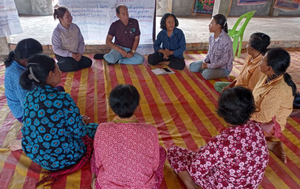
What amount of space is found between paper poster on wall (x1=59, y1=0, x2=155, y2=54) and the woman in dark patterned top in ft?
9.09

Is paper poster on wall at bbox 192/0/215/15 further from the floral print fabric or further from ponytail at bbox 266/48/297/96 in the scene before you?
the floral print fabric

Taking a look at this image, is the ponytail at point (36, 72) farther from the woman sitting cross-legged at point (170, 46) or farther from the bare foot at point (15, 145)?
the woman sitting cross-legged at point (170, 46)

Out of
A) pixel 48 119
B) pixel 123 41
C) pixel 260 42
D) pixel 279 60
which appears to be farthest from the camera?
pixel 123 41

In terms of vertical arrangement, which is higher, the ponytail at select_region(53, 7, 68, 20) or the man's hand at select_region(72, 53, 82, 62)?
the ponytail at select_region(53, 7, 68, 20)

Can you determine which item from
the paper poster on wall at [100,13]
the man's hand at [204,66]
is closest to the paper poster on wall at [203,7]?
the paper poster on wall at [100,13]

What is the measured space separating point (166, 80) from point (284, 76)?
1612 mm

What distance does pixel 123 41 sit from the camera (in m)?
3.59

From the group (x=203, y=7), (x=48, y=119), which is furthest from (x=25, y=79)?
(x=203, y=7)

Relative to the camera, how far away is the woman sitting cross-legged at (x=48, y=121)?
50.3 inches

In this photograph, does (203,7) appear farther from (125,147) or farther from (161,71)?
(125,147)

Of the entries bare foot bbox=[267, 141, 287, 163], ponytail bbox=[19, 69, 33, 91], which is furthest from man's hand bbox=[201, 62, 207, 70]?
ponytail bbox=[19, 69, 33, 91]

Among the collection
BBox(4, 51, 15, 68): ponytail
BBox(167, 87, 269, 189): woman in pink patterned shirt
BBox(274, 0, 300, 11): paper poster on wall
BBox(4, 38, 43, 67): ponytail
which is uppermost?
BBox(274, 0, 300, 11): paper poster on wall

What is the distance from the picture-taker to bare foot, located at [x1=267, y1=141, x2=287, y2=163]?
1.75 m

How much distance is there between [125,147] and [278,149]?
4.62 feet
